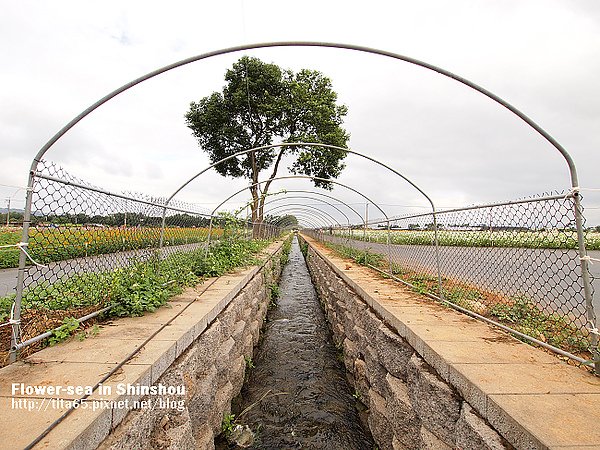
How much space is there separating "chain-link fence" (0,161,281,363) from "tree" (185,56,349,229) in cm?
1335

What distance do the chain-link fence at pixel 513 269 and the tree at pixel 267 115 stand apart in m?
13.2

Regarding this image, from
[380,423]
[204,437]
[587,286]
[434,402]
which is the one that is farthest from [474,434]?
[204,437]

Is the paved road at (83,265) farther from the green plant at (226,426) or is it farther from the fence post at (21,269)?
the green plant at (226,426)

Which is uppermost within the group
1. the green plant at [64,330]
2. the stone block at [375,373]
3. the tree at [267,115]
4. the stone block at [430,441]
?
the tree at [267,115]

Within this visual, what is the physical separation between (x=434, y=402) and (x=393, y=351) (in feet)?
3.40

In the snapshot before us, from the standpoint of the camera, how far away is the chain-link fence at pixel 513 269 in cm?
258

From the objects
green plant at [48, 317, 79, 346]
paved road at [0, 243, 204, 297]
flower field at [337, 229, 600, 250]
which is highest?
flower field at [337, 229, 600, 250]

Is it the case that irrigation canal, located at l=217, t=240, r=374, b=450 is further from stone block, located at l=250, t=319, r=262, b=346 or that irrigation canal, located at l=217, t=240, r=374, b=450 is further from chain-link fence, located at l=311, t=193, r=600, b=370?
chain-link fence, located at l=311, t=193, r=600, b=370

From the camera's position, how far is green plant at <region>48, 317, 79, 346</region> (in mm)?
2607

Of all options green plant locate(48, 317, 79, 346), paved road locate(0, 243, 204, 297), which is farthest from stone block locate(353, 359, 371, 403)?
green plant locate(48, 317, 79, 346)

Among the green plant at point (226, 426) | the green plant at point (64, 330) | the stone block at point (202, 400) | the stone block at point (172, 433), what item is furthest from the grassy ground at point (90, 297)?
the green plant at point (226, 426)

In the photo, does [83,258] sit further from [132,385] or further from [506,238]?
[506,238]

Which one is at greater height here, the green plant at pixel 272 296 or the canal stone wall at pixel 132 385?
the canal stone wall at pixel 132 385

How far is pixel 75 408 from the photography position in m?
1.68
